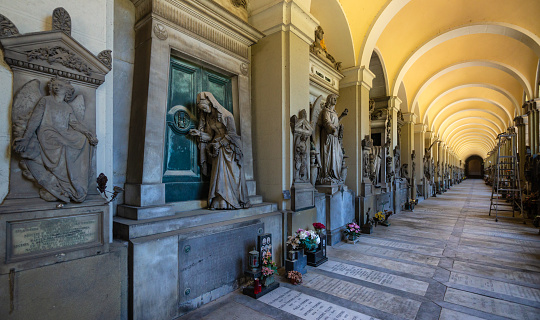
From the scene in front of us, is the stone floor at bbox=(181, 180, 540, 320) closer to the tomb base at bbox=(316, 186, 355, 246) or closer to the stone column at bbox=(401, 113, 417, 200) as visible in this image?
the tomb base at bbox=(316, 186, 355, 246)

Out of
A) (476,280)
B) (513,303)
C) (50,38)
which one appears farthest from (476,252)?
(50,38)

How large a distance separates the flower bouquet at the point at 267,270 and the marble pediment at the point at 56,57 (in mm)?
3062

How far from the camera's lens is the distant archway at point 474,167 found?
55097 mm

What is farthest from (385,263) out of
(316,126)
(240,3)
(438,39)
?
(438,39)

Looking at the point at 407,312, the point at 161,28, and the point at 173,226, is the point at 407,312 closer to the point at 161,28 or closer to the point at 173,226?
the point at 173,226

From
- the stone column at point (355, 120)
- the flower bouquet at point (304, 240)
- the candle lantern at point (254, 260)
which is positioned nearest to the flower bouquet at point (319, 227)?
the flower bouquet at point (304, 240)

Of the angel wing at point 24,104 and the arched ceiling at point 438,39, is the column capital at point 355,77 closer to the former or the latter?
the arched ceiling at point 438,39

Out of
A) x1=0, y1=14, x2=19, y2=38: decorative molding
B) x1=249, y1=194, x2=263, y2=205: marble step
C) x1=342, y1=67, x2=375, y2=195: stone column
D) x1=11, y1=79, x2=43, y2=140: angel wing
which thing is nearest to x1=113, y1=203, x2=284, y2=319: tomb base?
x1=249, y1=194, x2=263, y2=205: marble step

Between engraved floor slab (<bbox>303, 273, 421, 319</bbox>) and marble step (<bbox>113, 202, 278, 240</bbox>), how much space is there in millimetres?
1459

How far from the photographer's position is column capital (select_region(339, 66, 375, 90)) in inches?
310

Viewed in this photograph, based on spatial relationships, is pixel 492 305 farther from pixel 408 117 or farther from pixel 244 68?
pixel 408 117

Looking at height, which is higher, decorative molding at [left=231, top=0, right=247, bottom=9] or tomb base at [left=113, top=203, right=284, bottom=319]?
decorative molding at [left=231, top=0, right=247, bottom=9]

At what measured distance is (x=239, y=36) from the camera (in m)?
4.91

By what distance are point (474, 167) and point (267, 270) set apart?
68.5 metres
